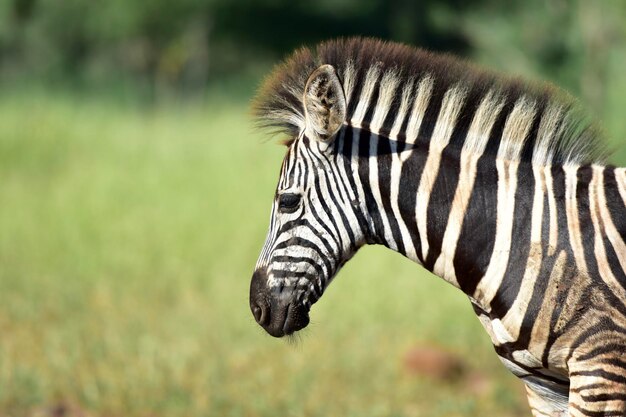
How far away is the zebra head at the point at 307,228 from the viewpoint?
12.1 ft

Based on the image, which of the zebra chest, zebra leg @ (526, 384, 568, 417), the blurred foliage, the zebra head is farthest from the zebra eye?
the blurred foliage

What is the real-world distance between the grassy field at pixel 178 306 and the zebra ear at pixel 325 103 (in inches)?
36.7

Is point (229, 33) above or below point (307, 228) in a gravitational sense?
above

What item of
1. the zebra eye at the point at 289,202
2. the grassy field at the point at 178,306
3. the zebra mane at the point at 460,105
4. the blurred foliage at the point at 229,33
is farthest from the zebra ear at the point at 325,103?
the blurred foliage at the point at 229,33

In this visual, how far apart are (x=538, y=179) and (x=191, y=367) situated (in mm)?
4512

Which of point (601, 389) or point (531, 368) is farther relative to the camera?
point (531, 368)

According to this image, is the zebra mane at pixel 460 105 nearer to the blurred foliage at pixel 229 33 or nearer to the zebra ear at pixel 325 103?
the zebra ear at pixel 325 103

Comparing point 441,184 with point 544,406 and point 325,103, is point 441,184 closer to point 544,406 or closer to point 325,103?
point 325,103

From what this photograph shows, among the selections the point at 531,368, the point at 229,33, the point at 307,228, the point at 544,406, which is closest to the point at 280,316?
the point at 307,228

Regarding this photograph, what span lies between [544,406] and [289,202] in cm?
139

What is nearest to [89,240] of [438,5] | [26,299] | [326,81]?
[26,299]

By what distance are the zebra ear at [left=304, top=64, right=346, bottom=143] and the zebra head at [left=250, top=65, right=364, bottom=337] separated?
0.09ft

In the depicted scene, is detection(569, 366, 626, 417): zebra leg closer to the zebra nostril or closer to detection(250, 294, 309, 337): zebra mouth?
detection(250, 294, 309, 337): zebra mouth

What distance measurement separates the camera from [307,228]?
3.71 meters
